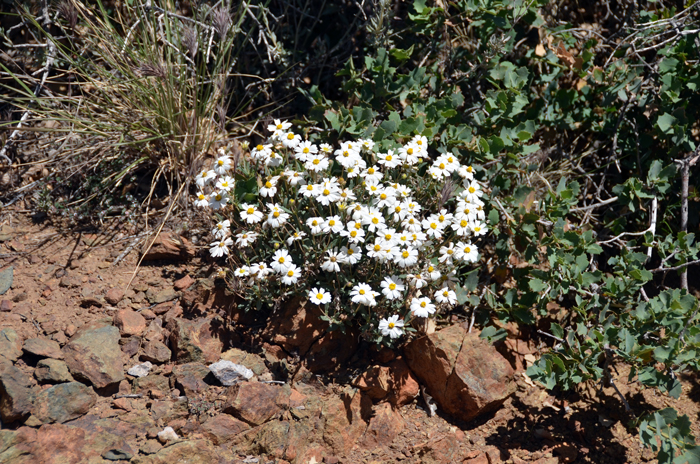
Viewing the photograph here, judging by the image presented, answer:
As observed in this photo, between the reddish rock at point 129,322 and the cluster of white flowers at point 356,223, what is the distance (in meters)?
0.57

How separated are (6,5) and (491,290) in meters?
3.90

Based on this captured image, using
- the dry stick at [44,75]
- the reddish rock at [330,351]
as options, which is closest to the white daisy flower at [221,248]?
the reddish rock at [330,351]

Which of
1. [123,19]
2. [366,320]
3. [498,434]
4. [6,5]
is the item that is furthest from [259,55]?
[498,434]

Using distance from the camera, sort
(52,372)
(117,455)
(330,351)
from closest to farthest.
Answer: (117,455), (52,372), (330,351)

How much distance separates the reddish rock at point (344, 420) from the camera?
270cm

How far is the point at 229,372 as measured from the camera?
9.12ft

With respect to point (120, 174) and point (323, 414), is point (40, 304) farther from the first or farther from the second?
point (323, 414)

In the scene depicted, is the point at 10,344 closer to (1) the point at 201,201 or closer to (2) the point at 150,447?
(2) the point at 150,447

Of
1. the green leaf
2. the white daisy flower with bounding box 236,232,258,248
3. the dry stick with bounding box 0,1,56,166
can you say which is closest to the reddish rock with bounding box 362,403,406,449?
the white daisy flower with bounding box 236,232,258,248

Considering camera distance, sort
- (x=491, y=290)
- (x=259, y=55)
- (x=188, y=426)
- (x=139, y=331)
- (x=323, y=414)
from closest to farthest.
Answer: (x=188, y=426) → (x=323, y=414) → (x=139, y=331) → (x=491, y=290) → (x=259, y=55)

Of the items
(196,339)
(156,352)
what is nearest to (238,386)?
(196,339)

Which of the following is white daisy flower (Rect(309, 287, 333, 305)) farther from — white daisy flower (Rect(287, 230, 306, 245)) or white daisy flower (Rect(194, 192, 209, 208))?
white daisy flower (Rect(194, 192, 209, 208))

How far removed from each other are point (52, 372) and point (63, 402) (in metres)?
0.18

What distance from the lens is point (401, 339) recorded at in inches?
121
